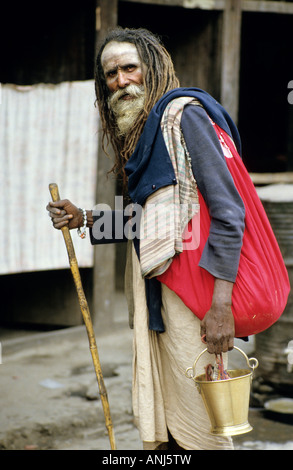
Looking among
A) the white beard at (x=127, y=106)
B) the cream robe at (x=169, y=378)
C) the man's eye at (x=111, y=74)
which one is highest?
the man's eye at (x=111, y=74)

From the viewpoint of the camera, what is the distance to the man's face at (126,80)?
2445mm

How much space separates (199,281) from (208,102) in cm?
69

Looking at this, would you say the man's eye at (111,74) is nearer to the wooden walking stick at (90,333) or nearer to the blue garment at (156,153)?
the blue garment at (156,153)

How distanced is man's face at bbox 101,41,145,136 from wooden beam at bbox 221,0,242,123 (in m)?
3.30

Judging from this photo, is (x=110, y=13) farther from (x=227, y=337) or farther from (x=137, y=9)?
(x=227, y=337)

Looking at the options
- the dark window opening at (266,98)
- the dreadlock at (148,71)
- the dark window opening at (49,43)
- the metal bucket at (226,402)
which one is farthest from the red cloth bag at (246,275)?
the dark window opening at (266,98)

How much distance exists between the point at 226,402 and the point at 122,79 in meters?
1.39

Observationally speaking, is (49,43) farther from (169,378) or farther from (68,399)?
(169,378)

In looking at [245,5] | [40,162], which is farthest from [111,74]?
[245,5]

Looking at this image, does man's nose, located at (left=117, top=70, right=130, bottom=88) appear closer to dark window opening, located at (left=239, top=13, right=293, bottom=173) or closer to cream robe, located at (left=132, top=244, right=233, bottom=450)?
cream robe, located at (left=132, top=244, right=233, bottom=450)

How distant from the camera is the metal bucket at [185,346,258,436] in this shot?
2111mm

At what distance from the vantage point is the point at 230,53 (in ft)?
18.4

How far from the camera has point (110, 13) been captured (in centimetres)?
499

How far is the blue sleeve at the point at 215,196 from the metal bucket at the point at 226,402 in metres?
0.35
